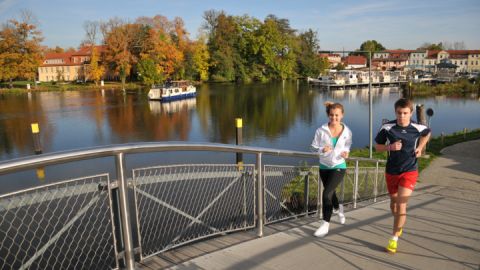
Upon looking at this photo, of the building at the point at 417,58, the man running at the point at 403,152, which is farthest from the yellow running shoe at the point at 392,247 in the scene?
A: the building at the point at 417,58

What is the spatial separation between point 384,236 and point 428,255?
61 cm

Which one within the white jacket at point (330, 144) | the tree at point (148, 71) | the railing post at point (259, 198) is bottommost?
the railing post at point (259, 198)

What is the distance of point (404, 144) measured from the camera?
3.94 meters

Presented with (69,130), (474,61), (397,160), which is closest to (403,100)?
(397,160)

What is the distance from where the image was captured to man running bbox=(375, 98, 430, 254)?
394 cm

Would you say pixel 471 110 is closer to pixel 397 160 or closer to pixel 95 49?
pixel 397 160

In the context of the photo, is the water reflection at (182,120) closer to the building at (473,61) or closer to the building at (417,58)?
the building at (473,61)

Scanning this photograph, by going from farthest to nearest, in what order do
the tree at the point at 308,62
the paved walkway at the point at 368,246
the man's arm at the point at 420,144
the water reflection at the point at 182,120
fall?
the tree at the point at 308,62, the water reflection at the point at 182,120, the man's arm at the point at 420,144, the paved walkway at the point at 368,246

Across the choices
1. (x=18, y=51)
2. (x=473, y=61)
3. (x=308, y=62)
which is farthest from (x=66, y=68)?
(x=473, y=61)

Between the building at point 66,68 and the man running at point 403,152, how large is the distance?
75.6m

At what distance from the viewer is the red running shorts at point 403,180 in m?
3.94

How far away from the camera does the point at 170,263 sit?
3.41 m

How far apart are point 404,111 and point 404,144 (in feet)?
1.17

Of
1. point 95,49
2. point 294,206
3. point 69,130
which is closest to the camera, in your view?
point 294,206
